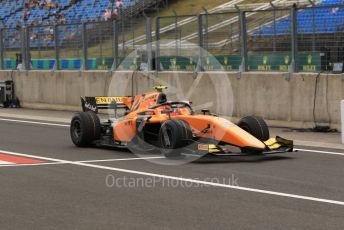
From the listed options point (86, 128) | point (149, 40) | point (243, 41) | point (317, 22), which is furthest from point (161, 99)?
point (149, 40)

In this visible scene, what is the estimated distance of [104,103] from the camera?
1366cm

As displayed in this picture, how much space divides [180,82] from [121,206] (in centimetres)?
1160

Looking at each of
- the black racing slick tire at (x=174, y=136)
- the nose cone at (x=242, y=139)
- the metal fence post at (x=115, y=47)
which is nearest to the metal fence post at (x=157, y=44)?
the metal fence post at (x=115, y=47)

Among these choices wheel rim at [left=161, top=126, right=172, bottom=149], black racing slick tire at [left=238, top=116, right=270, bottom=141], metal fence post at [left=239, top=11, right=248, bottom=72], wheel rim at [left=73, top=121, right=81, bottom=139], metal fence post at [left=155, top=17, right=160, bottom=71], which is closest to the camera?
wheel rim at [left=161, top=126, right=172, bottom=149]

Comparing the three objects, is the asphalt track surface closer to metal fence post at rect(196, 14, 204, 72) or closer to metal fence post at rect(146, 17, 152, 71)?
metal fence post at rect(196, 14, 204, 72)

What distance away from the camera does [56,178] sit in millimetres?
9656

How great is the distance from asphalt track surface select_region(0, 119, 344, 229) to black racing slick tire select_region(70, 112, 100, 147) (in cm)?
34

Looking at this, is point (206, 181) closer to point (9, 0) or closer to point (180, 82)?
point (180, 82)

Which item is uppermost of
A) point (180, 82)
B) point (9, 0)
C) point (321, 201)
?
point (9, 0)

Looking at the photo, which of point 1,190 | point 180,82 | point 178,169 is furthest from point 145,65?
point 1,190

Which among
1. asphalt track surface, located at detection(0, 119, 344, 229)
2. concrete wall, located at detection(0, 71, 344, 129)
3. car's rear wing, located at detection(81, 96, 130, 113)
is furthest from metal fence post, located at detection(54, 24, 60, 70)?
asphalt track surface, located at detection(0, 119, 344, 229)

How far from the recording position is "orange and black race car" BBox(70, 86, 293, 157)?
35.8 ft

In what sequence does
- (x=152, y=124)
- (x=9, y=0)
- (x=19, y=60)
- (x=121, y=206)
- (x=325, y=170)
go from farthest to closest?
(x=9, y=0), (x=19, y=60), (x=152, y=124), (x=325, y=170), (x=121, y=206)

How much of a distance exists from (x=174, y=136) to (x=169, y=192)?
7.96 feet
